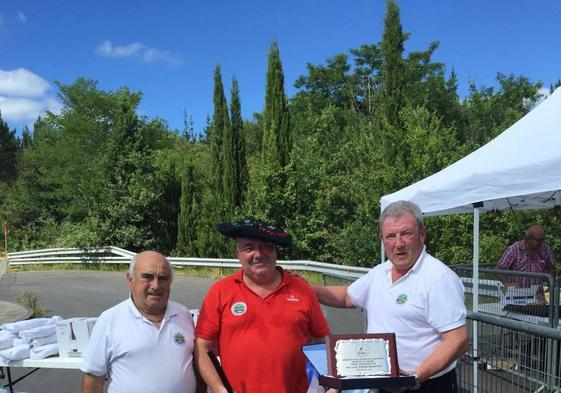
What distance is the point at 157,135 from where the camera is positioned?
34281mm

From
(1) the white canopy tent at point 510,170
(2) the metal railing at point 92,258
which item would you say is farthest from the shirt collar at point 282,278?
(2) the metal railing at point 92,258

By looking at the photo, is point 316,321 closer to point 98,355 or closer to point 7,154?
point 98,355

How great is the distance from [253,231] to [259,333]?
55cm

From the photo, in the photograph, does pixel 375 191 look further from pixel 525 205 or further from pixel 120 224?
pixel 120 224

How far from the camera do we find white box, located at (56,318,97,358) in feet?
13.3

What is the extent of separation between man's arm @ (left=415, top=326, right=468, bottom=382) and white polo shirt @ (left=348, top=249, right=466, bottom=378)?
0.14ft

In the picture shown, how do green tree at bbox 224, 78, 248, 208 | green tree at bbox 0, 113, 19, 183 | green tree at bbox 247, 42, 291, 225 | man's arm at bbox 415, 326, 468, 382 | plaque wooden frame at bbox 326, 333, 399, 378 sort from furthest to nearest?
green tree at bbox 0, 113, 19, 183, green tree at bbox 224, 78, 248, 208, green tree at bbox 247, 42, 291, 225, man's arm at bbox 415, 326, 468, 382, plaque wooden frame at bbox 326, 333, 399, 378

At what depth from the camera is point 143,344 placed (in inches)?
118

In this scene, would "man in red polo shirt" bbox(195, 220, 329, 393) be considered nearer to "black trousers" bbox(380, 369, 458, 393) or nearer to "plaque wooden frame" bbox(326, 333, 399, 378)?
"plaque wooden frame" bbox(326, 333, 399, 378)

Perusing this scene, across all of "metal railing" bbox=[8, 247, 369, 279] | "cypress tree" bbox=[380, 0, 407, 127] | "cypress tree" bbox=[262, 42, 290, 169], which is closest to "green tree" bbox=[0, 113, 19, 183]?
"metal railing" bbox=[8, 247, 369, 279]

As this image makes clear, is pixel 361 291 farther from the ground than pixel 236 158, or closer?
closer

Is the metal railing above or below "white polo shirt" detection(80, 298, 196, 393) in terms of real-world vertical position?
below

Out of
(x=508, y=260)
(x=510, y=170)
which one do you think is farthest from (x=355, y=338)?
(x=508, y=260)

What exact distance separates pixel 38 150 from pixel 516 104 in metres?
33.8
